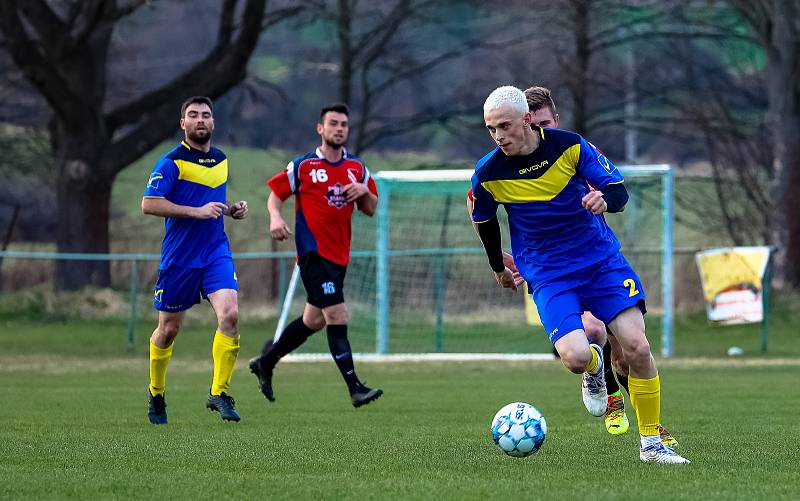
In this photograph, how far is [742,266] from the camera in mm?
18516

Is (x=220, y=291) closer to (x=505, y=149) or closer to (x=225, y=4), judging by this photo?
(x=505, y=149)

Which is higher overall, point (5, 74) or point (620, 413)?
point (5, 74)

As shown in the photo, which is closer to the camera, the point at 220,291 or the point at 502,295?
the point at 220,291

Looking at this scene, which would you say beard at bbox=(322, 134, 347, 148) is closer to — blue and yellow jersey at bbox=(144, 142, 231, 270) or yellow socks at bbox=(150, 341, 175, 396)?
blue and yellow jersey at bbox=(144, 142, 231, 270)

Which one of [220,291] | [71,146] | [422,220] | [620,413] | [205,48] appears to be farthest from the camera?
[205,48]

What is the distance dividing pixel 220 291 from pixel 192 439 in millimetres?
1600

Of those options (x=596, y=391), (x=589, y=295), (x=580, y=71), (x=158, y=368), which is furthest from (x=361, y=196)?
(x=580, y=71)

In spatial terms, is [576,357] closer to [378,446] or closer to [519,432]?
[519,432]

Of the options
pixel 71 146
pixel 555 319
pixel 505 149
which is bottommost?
pixel 555 319

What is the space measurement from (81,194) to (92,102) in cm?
160

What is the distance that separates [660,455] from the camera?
6.78m

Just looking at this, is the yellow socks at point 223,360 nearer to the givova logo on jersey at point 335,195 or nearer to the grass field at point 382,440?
the grass field at point 382,440

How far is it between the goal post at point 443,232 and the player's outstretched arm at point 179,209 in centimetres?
821

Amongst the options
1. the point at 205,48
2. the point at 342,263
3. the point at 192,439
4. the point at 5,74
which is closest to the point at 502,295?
the point at 342,263
